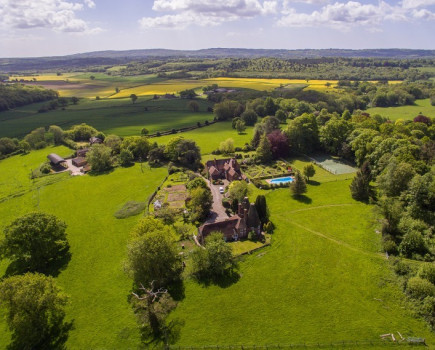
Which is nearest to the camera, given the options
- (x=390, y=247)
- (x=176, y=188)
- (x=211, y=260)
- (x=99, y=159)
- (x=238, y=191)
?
(x=211, y=260)

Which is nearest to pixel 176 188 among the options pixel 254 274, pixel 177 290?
pixel 177 290

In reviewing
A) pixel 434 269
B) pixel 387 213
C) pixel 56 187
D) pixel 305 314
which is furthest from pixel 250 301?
pixel 56 187

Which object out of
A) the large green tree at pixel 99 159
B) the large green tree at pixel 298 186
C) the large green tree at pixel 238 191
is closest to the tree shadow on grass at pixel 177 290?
the large green tree at pixel 238 191

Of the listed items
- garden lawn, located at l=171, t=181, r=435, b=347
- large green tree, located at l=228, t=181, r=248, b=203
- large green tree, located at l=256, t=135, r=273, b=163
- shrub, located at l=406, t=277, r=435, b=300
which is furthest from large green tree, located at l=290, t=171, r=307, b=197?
shrub, located at l=406, t=277, r=435, b=300

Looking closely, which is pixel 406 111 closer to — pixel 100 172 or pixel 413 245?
pixel 413 245

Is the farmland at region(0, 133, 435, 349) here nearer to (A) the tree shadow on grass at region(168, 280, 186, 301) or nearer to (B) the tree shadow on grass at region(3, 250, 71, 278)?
(A) the tree shadow on grass at region(168, 280, 186, 301)

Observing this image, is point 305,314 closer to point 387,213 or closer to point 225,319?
point 225,319
